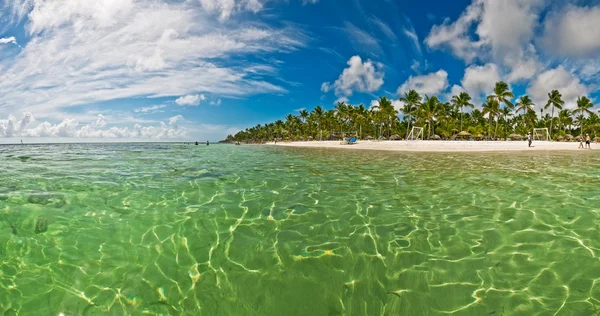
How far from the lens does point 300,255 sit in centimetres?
459

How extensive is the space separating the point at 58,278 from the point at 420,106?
76.8m

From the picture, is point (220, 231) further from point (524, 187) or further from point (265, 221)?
Result: point (524, 187)

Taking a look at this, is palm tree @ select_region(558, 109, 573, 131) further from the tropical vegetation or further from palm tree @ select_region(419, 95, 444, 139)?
palm tree @ select_region(419, 95, 444, 139)

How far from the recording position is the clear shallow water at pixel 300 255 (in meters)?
3.56

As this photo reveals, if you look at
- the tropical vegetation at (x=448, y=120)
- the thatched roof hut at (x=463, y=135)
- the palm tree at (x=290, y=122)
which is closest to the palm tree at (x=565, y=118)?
the tropical vegetation at (x=448, y=120)

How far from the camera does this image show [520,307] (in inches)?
133

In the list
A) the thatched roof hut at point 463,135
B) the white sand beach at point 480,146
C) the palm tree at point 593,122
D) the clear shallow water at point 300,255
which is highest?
the palm tree at point 593,122

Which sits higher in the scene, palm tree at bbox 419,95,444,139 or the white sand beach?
palm tree at bbox 419,95,444,139

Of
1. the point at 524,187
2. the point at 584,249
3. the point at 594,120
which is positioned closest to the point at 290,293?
the point at 584,249

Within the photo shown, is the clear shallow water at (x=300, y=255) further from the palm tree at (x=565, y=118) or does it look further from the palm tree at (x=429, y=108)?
the palm tree at (x=565, y=118)

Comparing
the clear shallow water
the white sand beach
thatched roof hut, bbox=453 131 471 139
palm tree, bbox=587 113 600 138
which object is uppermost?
palm tree, bbox=587 113 600 138

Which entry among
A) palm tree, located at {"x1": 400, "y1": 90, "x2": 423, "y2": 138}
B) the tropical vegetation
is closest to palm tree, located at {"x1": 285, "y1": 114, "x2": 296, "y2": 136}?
the tropical vegetation

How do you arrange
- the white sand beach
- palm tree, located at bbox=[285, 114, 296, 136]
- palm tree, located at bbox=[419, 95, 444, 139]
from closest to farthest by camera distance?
the white sand beach
palm tree, located at bbox=[419, 95, 444, 139]
palm tree, located at bbox=[285, 114, 296, 136]

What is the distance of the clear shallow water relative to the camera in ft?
11.7
